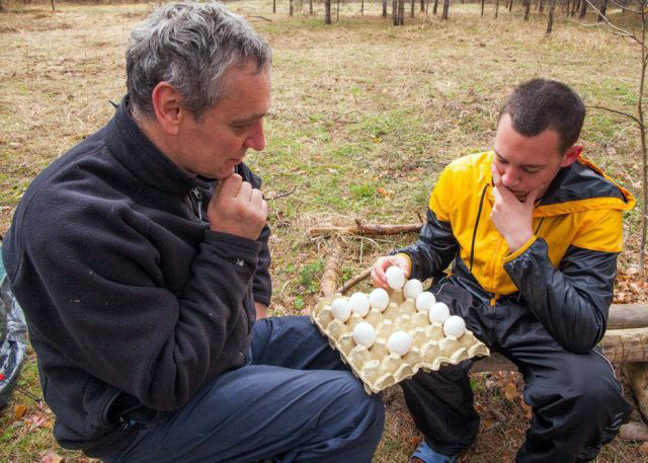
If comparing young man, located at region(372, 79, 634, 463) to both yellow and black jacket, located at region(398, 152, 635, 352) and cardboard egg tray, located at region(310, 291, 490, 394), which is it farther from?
cardboard egg tray, located at region(310, 291, 490, 394)

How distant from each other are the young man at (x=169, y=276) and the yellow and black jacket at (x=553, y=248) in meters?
0.87

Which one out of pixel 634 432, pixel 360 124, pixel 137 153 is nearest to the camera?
pixel 137 153

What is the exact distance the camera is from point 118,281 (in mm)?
1410

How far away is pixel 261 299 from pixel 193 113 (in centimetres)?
111

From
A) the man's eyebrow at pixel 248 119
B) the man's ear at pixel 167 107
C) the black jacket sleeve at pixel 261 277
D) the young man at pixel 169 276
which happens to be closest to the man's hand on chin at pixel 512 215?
the young man at pixel 169 276

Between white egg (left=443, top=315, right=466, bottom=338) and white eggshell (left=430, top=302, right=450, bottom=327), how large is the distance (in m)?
0.08

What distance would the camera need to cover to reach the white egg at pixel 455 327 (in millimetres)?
2242

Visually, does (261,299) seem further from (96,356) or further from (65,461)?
(65,461)

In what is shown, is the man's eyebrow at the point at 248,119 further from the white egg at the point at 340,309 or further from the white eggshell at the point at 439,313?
the white eggshell at the point at 439,313

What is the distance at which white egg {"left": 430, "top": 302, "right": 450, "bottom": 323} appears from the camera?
2.36 meters

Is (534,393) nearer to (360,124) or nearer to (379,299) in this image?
(379,299)

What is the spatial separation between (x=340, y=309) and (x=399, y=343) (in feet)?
1.10

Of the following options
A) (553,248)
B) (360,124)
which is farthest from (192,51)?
(360,124)

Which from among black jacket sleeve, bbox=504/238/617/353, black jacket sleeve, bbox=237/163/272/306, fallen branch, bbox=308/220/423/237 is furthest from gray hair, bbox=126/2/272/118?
fallen branch, bbox=308/220/423/237
